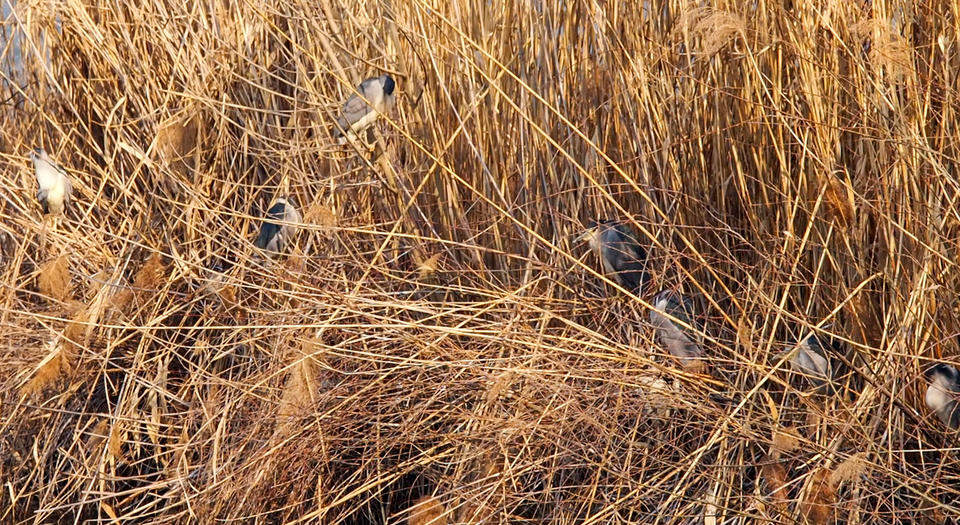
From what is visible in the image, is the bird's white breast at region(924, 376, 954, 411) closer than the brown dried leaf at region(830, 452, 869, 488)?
No

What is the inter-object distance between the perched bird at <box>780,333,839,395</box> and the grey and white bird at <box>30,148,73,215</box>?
138 cm

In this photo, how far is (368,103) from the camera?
1712 mm

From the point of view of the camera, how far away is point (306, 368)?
4.85 feet

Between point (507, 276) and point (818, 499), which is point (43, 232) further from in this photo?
point (818, 499)

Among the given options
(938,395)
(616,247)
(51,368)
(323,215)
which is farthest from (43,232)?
(938,395)

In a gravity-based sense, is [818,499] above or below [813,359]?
below

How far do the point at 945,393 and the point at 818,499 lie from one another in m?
0.23

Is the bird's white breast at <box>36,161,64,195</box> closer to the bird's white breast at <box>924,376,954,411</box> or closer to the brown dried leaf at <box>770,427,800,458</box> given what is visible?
the brown dried leaf at <box>770,427,800,458</box>

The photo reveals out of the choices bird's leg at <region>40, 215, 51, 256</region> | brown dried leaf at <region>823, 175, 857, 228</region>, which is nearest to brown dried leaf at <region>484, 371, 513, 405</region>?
brown dried leaf at <region>823, 175, 857, 228</region>

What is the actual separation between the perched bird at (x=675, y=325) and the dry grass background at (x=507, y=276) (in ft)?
0.12

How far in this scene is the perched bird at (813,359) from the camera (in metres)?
1.42

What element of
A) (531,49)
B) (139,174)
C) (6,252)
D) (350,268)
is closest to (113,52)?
(139,174)

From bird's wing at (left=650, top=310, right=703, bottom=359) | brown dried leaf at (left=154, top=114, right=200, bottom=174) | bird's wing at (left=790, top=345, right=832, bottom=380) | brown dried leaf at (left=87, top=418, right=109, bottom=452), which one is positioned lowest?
brown dried leaf at (left=87, top=418, right=109, bottom=452)

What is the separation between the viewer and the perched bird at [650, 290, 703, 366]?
1.48 meters
